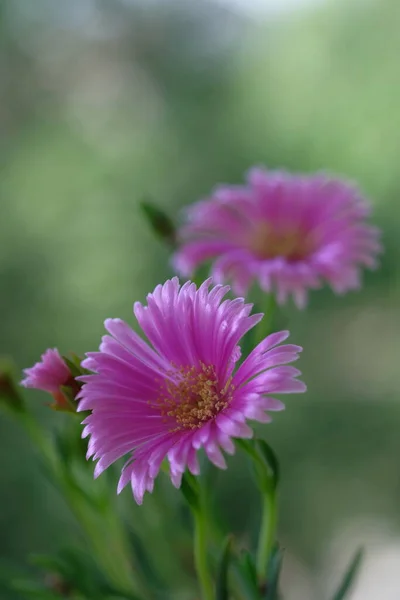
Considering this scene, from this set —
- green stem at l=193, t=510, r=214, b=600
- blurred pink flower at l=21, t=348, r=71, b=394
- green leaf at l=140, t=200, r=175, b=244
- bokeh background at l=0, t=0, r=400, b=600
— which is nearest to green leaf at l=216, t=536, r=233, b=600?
green stem at l=193, t=510, r=214, b=600

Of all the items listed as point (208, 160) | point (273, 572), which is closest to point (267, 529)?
point (273, 572)

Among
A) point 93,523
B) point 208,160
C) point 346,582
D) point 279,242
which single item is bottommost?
point 346,582

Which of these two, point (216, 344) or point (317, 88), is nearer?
point (216, 344)

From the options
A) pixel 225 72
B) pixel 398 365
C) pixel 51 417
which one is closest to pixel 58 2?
pixel 225 72

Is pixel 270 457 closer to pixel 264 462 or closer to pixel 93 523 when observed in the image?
pixel 264 462

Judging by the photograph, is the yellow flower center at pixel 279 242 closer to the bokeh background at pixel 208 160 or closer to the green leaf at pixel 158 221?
the green leaf at pixel 158 221

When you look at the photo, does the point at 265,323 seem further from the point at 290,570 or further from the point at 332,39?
the point at 332,39

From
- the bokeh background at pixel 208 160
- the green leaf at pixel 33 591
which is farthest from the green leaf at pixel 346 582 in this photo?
the bokeh background at pixel 208 160
